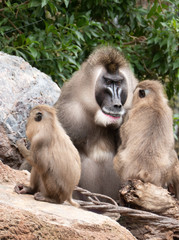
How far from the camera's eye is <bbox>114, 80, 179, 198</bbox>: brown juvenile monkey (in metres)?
4.32

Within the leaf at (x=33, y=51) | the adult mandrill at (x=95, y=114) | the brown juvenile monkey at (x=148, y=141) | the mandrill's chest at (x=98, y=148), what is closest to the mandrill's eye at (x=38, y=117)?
the brown juvenile monkey at (x=148, y=141)

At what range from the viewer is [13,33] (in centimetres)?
718

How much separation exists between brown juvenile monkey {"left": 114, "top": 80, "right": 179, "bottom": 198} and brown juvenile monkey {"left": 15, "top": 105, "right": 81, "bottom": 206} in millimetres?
535

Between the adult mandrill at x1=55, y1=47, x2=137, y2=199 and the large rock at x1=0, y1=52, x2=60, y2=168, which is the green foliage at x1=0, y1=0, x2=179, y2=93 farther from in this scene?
the adult mandrill at x1=55, y1=47, x2=137, y2=199

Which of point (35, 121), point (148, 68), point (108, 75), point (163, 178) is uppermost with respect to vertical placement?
point (148, 68)

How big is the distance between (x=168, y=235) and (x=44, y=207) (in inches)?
47.1

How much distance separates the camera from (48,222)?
3.21 meters

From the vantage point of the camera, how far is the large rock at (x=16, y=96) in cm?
545

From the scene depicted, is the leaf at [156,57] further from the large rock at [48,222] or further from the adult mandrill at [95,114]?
the large rock at [48,222]

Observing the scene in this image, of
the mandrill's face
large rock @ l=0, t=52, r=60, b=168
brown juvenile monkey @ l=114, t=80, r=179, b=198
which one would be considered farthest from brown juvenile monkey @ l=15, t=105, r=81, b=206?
large rock @ l=0, t=52, r=60, b=168

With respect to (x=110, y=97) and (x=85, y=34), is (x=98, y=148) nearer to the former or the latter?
(x=110, y=97)

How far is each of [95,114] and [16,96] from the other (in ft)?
4.00

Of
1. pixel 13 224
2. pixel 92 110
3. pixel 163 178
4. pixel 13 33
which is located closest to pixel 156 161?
pixel 163 178

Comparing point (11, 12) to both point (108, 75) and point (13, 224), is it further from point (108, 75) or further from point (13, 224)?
point (13, 224)
